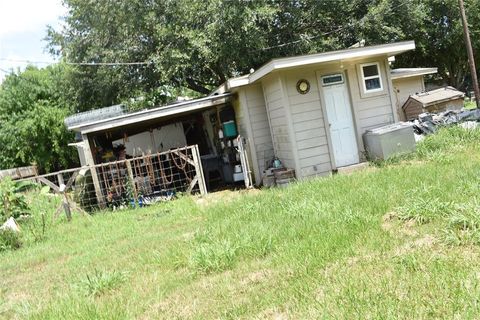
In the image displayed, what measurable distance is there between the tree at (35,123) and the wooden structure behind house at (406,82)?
1674 cm

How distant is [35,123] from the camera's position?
76.7 ft

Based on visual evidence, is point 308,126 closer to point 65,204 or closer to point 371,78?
point 371,78

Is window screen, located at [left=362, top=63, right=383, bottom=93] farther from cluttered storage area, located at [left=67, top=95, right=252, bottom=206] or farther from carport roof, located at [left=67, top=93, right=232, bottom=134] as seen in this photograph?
carport roof, located at [left=67, top=93, right=232, bottom=134]

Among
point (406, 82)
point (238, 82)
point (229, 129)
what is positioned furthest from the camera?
point (406, 82)

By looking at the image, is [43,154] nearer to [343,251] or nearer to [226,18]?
[226,18]

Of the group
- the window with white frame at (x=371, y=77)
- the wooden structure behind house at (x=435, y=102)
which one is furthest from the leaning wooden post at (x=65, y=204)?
the wooden structure behind house at (x=435, y=102)

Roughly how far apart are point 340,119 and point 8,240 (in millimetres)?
7429

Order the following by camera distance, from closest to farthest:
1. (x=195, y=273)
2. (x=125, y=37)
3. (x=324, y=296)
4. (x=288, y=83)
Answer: (x=324, y=296) → (x=195, y=273) → (x=288, y=83) → (x=125, y=37)

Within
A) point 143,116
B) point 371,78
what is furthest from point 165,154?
point 371,78

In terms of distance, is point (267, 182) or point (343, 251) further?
point (267, 182)

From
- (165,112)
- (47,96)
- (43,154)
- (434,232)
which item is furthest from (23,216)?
(47,96)

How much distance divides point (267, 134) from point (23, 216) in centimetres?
614

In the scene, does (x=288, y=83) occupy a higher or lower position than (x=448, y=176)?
higher

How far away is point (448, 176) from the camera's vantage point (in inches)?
242
